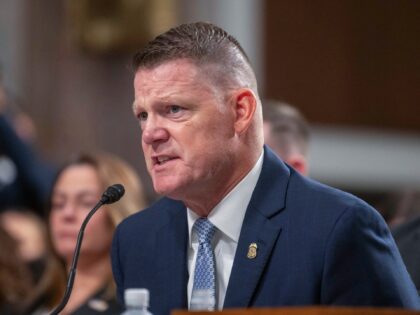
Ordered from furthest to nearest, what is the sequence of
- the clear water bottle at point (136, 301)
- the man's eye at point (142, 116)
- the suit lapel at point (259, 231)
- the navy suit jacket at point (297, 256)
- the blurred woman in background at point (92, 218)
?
the blurred woman in background at point (92, 218) → the man's eye at point (142, 116) → the suit lapel at point (259, 231) → the navy suit jacket at point (297, 256) → the clear water bottle at point (136, 301)

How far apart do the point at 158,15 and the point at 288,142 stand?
3.90 meters

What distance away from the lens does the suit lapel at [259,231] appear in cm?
284

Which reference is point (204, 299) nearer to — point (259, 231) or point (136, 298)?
point (259, 231)

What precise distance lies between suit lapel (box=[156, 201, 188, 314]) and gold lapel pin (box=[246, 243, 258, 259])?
0.23 meters

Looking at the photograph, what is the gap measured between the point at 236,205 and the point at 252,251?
0.56 feet

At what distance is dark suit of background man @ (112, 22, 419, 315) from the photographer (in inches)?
109

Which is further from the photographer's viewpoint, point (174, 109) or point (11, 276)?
point (11, 276)

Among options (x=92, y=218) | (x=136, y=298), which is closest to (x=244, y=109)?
A: (x=136, y=298)

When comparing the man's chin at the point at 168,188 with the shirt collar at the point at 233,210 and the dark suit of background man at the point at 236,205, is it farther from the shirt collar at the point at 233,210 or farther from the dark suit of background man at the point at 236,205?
the shirt collar at the point at 233,210

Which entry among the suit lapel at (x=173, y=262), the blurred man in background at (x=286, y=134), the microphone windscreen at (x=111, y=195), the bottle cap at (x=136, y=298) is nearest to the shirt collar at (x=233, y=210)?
the suit lapel at (x=173, y=262)

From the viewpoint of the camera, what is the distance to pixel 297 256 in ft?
9.29

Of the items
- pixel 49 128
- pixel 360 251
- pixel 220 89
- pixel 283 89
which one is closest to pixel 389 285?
pixel 360 251

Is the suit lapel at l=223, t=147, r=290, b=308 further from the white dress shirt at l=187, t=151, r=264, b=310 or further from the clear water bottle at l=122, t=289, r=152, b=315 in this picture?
the clear water bottle at l=122, t=289, r=152, b=315

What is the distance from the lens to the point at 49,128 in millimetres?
7992
